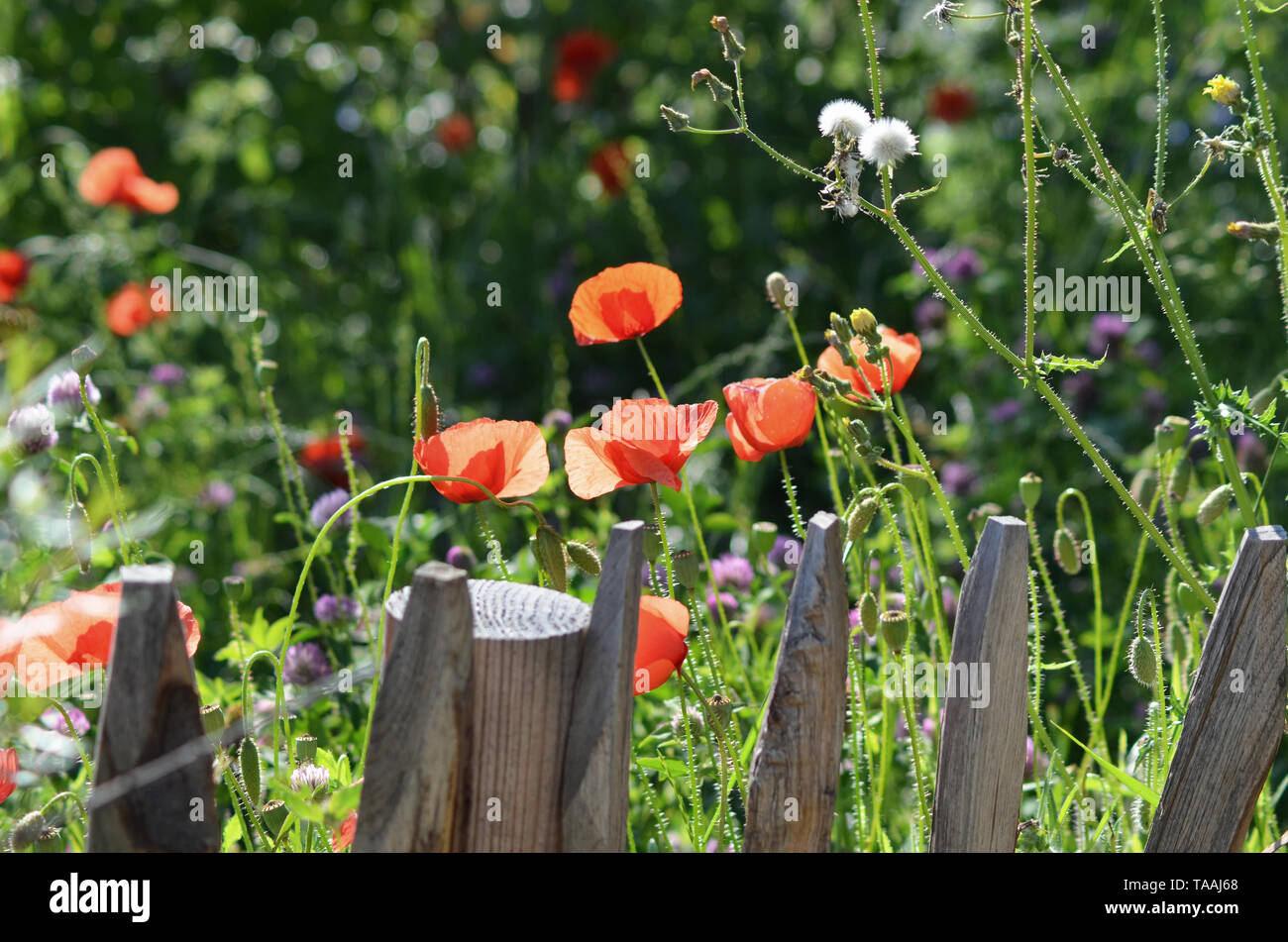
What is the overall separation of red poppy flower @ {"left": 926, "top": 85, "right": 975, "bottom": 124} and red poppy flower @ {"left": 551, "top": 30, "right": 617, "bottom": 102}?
106cm

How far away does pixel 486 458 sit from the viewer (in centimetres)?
124

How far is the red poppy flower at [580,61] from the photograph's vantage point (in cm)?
400

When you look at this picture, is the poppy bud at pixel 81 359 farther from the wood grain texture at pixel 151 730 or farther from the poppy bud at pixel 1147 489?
the poppy bud at pixel 1147 489

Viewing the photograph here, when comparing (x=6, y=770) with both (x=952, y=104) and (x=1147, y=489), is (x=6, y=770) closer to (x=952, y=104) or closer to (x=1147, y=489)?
(x=1147, y=489)

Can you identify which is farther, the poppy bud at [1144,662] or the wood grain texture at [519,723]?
the poppy bud at [1144,662]

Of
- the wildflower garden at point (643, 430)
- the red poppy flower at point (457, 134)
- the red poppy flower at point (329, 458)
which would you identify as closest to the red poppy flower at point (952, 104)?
the wildflower garden at point (643, 430)

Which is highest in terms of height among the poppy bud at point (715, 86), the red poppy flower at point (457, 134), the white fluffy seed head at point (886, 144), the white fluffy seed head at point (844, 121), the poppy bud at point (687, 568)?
the red poppy flower at point (457, 134)

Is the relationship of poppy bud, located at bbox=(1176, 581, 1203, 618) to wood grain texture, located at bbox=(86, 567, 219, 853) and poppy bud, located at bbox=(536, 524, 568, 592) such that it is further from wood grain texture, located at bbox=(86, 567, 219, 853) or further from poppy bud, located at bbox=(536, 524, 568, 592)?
wood grain texture, located at bbox=(86, 567, 219, 853)

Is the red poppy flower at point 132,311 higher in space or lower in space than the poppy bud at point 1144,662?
higher

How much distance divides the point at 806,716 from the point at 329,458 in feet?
6.55

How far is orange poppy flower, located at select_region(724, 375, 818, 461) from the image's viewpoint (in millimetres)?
1290

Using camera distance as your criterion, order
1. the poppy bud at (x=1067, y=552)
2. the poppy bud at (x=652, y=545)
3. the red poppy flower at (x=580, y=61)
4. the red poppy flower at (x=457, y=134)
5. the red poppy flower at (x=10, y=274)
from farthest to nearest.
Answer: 1. the red poppy flower at (x=457, y=134)
2. the red poppy flower at (x=580, y=61)
3. the red poppy flower at (x=10, y=274)
4. the poppy bud at (x=1067, y=552)
5. the poppy bud at (x=652, y=545)
